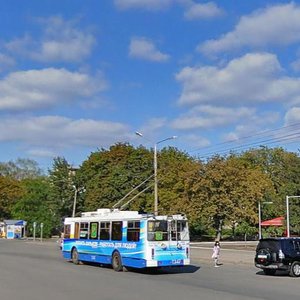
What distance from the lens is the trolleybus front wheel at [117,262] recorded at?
2552cm

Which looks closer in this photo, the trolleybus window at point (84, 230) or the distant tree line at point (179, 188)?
the trolleybus window at point (84, 230)

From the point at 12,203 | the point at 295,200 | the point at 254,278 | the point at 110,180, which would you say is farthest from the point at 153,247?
the point at 12,203

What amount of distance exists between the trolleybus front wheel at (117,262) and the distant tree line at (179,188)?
911 inches

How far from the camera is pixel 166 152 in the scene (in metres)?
88.5

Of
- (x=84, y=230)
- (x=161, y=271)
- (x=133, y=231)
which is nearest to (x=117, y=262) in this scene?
(x=133, y=231)

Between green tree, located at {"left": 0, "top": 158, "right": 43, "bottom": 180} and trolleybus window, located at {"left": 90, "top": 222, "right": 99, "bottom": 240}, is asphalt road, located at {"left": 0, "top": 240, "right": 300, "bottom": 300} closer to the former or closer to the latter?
trolleybus window, located at {"left": 90, "top": 222, "right": 99, "bottom": 240}

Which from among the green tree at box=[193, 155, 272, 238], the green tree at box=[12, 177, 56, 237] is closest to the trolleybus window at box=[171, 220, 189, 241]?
the green tree at box=[193, 155, 272, 238]

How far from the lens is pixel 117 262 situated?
25.8 metres

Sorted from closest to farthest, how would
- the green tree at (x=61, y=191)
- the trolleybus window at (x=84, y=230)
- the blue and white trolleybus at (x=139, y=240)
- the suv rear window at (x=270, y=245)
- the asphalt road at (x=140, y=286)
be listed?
1. the asphalt road at (x=140, y=286)
2. the suv rear window at (x=270, y=245)
3. the blue and white trolleybus at (x=139, y=240)
4. the trolleybus window at (x=84, y=230)
5. the green tree at (x=61, y=191)

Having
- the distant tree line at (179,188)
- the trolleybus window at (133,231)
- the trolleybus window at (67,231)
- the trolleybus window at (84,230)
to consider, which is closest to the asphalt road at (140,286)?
the trolleybus window at (133,231)

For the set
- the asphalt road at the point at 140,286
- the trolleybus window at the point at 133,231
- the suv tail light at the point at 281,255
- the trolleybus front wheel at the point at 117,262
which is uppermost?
the trolleybus window at the point at 133,231

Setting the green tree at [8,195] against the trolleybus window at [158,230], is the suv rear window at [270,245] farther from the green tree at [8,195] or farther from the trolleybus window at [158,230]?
the green tree at [8,195]

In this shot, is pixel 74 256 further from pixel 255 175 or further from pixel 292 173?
pixel 292 173

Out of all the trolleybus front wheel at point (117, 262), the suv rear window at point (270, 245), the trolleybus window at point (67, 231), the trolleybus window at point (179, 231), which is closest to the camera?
the suv rear window at point (270, 245)
